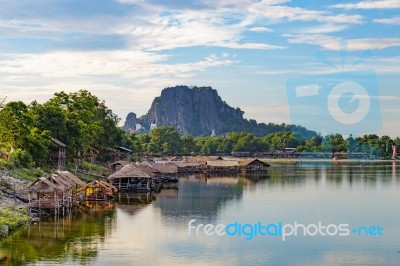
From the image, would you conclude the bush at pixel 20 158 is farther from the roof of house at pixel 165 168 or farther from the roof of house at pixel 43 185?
the roof of house at pixel 165 168

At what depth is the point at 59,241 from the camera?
23.4 metres

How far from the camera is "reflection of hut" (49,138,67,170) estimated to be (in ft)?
153

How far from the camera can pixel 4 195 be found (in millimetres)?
29172

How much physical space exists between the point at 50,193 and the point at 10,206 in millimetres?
2688

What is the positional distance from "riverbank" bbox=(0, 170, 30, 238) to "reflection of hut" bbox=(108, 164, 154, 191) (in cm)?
1035

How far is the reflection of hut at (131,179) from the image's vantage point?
4438cm

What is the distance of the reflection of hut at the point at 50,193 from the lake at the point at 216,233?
915 mm

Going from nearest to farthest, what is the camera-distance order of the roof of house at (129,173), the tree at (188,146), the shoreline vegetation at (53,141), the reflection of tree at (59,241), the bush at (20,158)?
the reflection of tree at (59,241) < the shoreline vegetation at (53,141) < the bush at (20,158) < the roof of house at (129,173) < the tree at (188,146)

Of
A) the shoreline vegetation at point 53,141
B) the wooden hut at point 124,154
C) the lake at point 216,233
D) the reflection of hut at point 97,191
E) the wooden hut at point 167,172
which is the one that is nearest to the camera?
the lake at point 216,233

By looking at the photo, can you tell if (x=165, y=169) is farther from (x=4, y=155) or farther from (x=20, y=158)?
(x=4, y=155)

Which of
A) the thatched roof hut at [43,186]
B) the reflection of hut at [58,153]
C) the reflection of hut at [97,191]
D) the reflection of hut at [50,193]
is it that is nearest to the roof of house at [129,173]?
the reflection of hut at [58,153]

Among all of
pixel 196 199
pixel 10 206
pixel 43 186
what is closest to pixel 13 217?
pixel 10 206

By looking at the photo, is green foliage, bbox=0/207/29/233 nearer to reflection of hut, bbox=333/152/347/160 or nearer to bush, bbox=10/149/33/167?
bush, bbox=10/149/33/167

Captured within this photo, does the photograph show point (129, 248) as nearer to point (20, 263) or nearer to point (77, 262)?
point (77, 262)
